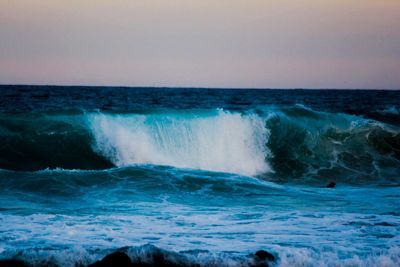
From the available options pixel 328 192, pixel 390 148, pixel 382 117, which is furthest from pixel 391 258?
pixel 382 117

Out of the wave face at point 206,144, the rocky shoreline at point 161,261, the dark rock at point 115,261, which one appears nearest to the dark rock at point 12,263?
the rocky shoreline at point 161,261

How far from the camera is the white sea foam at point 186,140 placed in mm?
14984

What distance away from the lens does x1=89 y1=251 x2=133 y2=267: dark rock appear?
534 centimetres

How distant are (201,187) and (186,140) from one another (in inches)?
229

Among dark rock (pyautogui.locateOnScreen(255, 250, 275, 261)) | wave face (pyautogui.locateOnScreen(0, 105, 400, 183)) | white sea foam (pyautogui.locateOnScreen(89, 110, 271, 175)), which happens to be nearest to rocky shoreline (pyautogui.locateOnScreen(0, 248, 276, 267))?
dark rock (pyautogui.locateOnScreen(255, 250, 275, 261))

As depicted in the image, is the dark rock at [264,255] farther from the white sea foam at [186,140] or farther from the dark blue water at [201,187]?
the white sea foam at [186,140]

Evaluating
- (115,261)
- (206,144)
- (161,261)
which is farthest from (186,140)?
(115,261)

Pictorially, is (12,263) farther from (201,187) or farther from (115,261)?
(201,187)

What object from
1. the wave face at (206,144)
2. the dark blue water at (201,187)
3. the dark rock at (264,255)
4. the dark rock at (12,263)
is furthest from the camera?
the wave face at (206,144)

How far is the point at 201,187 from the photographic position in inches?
416

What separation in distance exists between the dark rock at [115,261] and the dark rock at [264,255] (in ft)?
→ 4.30

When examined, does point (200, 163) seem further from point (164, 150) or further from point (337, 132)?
point (337, 132)

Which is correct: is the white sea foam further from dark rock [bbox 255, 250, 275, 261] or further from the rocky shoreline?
dark rock [bbox 255, 250, 275, 261]

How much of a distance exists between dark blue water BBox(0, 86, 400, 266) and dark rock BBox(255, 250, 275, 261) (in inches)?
3.8
